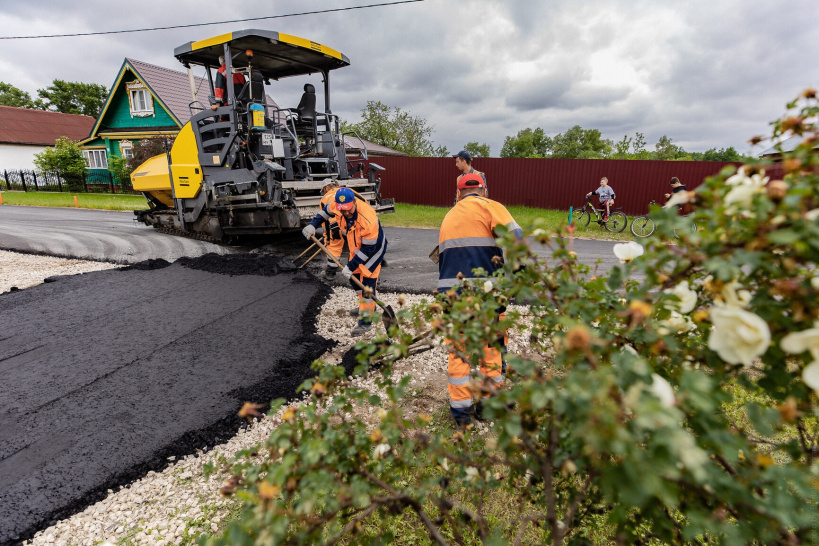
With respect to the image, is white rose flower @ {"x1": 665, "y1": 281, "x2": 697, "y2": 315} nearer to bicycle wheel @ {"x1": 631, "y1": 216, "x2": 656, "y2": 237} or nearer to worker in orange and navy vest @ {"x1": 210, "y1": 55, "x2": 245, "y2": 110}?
worker in orange and navy vest @ {"x1": 210, "y1": 55, "x2": 245, "y2": 110}

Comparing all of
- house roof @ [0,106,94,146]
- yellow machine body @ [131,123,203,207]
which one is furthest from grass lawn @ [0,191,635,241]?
house roof @ [0,106,94,146]

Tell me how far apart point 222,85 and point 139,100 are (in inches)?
746

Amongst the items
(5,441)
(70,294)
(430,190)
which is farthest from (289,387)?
(430,190)

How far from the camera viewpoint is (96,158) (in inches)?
984

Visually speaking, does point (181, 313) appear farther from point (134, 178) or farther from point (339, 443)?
point (134, 178)

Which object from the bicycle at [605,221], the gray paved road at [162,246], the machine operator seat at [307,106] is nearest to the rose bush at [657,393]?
the gray paved road at [162,246]

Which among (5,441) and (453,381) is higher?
(453,381)

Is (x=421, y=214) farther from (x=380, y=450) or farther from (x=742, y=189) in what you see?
(x=742, y=189)

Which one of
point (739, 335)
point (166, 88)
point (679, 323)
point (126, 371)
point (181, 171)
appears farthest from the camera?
point (166, 88)

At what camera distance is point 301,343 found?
4191mm

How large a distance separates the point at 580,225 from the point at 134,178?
37.5ft

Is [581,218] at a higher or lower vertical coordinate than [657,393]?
lower

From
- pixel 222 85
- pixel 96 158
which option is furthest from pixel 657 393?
pixel 96 158

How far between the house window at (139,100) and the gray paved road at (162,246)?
12.5m
